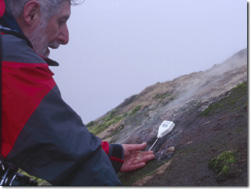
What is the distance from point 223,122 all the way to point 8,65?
2.59m

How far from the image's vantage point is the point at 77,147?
246cm

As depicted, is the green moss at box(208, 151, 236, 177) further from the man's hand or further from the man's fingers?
the man's fingers

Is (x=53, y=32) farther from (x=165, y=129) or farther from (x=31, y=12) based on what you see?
(x=165, y=129)

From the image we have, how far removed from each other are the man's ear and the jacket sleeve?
0.92 meters

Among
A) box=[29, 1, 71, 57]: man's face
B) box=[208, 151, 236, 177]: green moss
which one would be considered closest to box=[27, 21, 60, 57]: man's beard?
box=[29, 1, 71, 57]: man's face

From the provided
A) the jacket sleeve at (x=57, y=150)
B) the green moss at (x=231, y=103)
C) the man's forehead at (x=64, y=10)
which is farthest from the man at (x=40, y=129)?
the green moss at (x=231, y=103)

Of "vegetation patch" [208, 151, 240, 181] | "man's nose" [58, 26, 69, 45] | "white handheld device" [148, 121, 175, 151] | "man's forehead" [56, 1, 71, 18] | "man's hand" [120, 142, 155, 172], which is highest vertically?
"man's forehead" [56, 1, 71, 18]

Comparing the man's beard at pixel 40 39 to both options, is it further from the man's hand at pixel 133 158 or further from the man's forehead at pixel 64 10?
the man's hand at pixel 133 158

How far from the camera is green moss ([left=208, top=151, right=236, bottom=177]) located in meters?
2.67

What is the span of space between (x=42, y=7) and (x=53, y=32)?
32 centimetres

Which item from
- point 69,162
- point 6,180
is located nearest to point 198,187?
point 69,162

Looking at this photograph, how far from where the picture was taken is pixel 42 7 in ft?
10.1

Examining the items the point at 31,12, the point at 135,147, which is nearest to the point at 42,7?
the point at 31,12

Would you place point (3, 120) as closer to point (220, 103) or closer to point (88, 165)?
point (88, 165)
